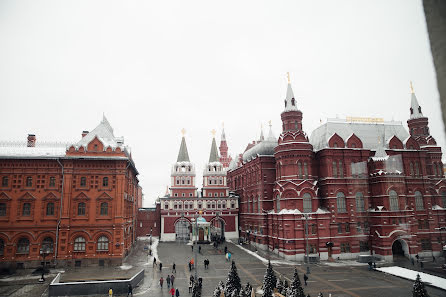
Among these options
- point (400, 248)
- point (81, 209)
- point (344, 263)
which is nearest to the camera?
point (81, 209)

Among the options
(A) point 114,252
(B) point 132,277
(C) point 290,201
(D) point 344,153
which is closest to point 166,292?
(B) point 132,277

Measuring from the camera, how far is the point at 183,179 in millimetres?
73375

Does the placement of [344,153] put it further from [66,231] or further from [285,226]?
[66,231]

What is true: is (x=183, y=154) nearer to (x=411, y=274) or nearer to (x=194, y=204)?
(x=194, y=204)

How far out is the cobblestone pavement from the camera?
2930 centimetres

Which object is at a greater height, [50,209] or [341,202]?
[50,209]

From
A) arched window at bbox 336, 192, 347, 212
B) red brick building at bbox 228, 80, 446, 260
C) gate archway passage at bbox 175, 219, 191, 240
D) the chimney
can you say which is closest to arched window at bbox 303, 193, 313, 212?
red brick building at bbox 228, 80, 446, 260

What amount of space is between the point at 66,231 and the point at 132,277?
558 inches

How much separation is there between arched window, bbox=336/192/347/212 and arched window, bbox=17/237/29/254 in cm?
4255

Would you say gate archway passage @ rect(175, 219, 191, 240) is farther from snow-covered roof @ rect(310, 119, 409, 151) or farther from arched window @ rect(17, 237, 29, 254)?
snow-covered roof @ rect(310, 119, 409, 151)

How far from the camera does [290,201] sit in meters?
46.4

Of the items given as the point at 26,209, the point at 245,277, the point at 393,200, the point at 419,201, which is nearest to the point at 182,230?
the point at 26,209

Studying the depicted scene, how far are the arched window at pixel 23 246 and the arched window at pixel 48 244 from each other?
1.93 metres

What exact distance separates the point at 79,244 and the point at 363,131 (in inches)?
1826
